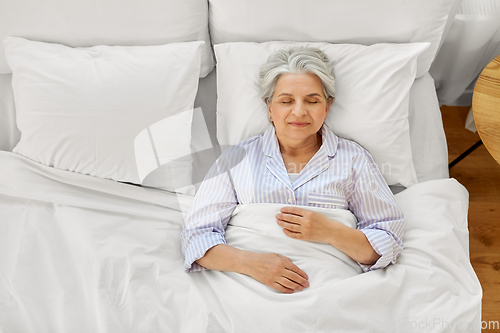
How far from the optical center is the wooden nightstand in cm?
131

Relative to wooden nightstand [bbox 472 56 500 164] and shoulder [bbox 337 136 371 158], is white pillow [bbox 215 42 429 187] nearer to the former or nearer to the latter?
shoulder [bbox 337 136 371 158]

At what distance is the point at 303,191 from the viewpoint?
1240 millimetres

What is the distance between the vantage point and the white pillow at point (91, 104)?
131cm

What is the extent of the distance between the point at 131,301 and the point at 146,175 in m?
0.44

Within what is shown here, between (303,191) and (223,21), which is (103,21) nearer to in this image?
(223,21)

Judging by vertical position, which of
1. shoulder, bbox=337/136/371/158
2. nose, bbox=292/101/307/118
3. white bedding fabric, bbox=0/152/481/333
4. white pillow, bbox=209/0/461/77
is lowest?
white bedding fabric, bbox=0/152/481/333

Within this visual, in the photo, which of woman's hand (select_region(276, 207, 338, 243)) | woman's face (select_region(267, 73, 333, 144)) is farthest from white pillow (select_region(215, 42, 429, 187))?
woman's hand (select_region(276, 207, 338, 243))

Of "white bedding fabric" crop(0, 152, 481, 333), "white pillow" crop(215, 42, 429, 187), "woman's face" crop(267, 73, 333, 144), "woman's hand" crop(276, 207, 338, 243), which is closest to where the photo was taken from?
"white bedding fabric" crop(0, 152, 481, 333)

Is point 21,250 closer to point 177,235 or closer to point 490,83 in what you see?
point 177,235

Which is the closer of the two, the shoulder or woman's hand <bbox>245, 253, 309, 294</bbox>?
woman's hand <bbox>245, 253, 309, 294</bbox>

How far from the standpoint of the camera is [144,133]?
4.37 ft

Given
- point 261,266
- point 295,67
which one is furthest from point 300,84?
point 261,266

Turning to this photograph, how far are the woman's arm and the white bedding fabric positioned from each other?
0.02 metres

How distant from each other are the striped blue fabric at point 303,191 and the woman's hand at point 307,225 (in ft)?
0.27
